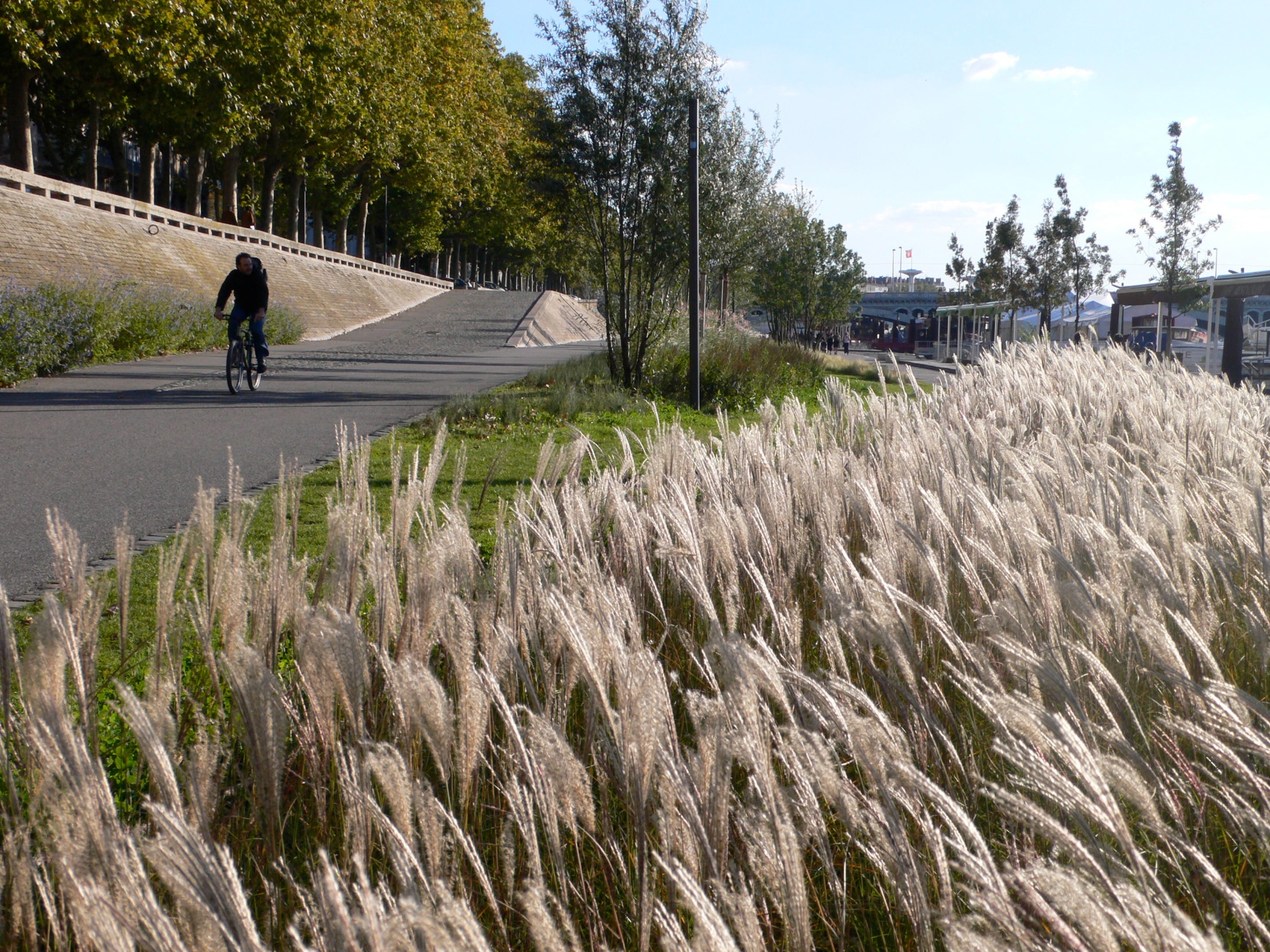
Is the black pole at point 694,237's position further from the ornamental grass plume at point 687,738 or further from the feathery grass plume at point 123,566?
the feathery grass plume at point 123,566

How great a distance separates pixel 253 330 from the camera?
1500 centimetres

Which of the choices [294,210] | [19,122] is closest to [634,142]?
[19,122]

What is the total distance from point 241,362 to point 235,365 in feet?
0.75

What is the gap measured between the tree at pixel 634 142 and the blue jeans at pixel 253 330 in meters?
4.86

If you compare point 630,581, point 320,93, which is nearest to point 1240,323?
point 630,581

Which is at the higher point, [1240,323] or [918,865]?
[1240,323]

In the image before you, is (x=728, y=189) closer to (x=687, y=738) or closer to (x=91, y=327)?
(x=91, y=327)

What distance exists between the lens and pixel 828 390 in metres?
4.91

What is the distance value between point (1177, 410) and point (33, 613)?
15.0 feet

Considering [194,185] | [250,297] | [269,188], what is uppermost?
[269,188]

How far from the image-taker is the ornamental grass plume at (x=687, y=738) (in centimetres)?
107

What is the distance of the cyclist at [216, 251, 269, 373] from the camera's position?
1488 cm

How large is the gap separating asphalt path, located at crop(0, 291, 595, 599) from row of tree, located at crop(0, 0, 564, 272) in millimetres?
4321

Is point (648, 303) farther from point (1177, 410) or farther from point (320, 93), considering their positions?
point (320, 93)
